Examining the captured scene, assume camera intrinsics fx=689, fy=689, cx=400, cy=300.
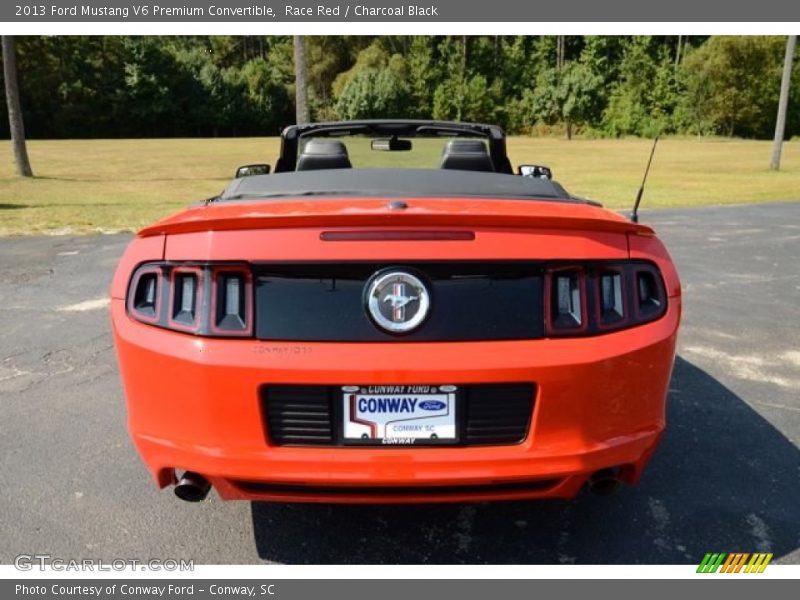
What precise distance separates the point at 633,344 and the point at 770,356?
10.5ft

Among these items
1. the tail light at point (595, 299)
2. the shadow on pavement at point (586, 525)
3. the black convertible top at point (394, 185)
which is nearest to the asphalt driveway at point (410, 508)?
the shadow on pavement at point (586, 525)

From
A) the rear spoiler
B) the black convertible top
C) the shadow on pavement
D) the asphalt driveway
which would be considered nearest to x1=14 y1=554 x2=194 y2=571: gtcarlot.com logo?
the asphalt driveway

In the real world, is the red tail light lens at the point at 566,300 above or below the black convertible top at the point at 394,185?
below

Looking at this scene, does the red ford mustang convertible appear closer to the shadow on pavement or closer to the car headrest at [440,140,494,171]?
the shadow on pavement

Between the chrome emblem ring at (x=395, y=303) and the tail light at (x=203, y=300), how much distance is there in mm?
379

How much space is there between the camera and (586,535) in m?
2.60

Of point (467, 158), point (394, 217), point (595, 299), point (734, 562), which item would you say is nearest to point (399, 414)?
point (394, 217)

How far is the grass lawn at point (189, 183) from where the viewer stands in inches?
477

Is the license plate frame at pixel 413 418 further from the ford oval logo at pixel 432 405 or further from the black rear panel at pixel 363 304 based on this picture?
the black rear panel at pixel 363 304

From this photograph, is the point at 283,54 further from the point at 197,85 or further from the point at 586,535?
the point at 586,535

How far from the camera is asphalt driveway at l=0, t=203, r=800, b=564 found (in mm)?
2508

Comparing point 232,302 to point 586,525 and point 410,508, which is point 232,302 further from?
point 586,525
